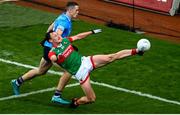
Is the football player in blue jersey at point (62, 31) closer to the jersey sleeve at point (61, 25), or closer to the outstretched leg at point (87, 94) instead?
the jersey sleeve at point (61, 25)

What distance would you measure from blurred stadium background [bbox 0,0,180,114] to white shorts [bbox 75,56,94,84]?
2.41ft

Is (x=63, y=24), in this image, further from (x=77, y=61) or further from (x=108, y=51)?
(x=108, y=51)

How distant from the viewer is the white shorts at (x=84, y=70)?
1202 cm

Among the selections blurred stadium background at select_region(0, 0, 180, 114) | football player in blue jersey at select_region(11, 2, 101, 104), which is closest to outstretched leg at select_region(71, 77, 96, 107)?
blurred stadium background at select_region(0, 0, 180, 114)

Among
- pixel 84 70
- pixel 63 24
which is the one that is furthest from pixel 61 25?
pixel 84 70

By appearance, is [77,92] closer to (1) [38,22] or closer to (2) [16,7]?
(1) [38,22]

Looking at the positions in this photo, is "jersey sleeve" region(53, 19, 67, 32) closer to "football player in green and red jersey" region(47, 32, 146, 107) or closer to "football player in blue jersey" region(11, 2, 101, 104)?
"football player in blue jersey" region(11, 2, 101, 104)

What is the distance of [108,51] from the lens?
17031mm

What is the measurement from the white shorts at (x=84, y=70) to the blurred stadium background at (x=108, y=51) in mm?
733

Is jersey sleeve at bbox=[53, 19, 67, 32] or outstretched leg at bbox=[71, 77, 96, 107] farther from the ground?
jersey sleeve at bbox=[53, 19, 67, 32]

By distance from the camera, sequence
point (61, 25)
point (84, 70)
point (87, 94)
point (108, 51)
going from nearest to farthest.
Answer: point (87, 94) < point (84, 70) < point (61, 25) < point (108, 51)

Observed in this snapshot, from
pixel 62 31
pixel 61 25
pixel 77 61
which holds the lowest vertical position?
pixel 77 61

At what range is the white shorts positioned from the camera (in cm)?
1202

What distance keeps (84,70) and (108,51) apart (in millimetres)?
4999
